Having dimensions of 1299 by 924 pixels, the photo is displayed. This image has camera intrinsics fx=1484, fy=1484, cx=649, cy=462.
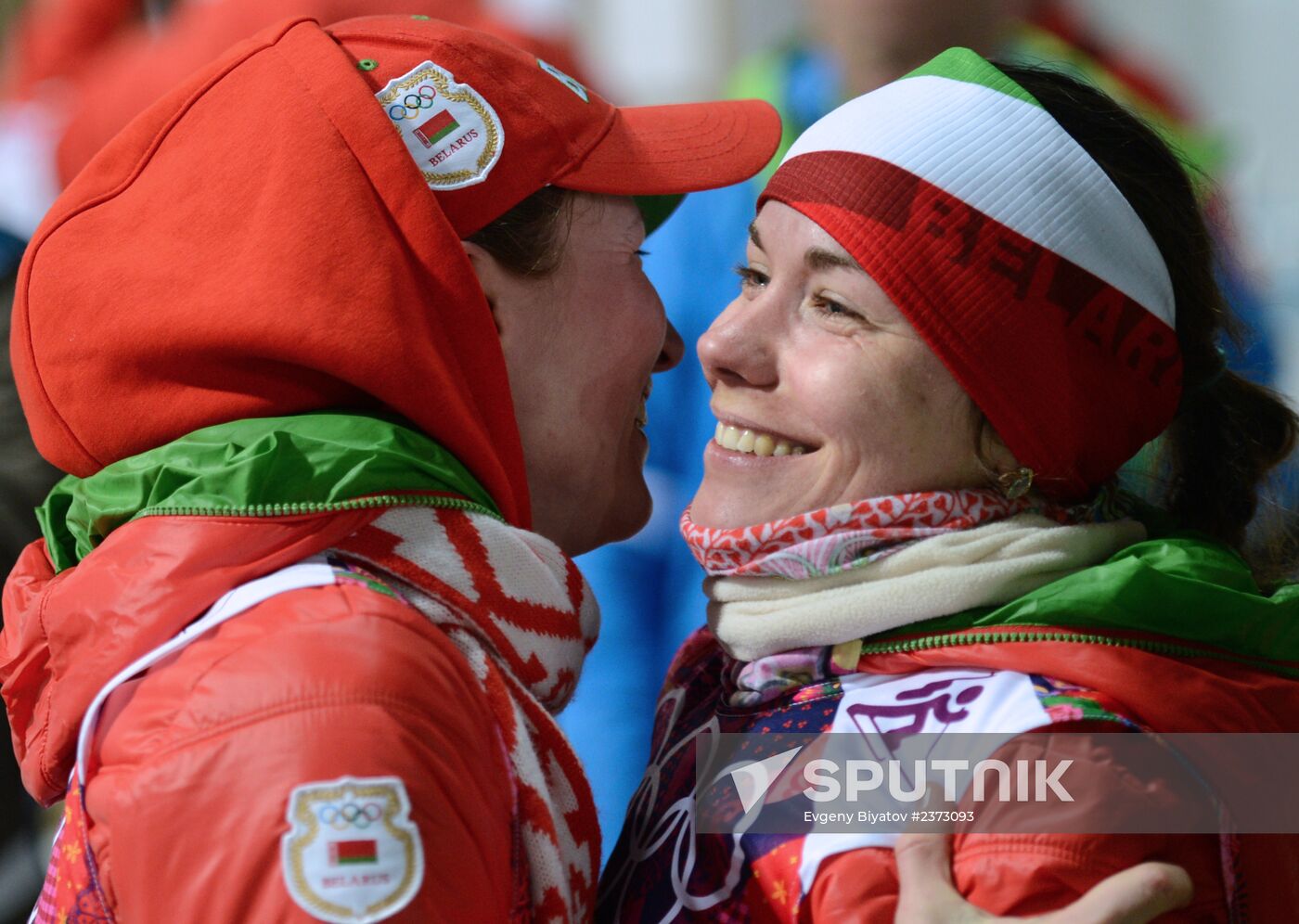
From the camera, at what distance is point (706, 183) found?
85.0 inches

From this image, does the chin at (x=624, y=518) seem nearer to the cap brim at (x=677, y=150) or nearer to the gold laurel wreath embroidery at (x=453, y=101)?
the cap brim at (x=677, y=150)

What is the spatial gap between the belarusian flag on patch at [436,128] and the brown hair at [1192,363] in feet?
2.52

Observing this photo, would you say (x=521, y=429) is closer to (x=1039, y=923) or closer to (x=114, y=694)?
(x=114, y=694)

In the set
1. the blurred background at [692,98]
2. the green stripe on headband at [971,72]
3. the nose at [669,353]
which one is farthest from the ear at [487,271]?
the blurred background at [692,98]

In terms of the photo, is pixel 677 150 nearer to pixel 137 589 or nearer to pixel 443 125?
pixel 443 125

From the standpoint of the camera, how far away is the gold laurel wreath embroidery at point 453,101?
6.12 feet

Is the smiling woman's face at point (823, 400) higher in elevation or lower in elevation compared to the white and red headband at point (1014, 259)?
lower

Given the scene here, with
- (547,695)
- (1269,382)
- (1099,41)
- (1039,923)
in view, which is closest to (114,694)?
(547,695)

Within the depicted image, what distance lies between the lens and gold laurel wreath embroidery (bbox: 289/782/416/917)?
4.64 feet

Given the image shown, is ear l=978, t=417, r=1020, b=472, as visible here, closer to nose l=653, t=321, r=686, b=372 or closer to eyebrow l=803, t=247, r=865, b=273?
eyebrow l=803, t=247, r=865, b=273

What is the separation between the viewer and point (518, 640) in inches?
68.2

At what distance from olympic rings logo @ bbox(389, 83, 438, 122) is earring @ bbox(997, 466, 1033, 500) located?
877mm

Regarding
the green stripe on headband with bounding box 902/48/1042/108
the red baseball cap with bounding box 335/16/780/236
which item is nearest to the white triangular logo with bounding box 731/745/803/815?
the red baseball cap with bounding box 335/16/780/236

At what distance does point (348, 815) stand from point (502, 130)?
37.1 inches
